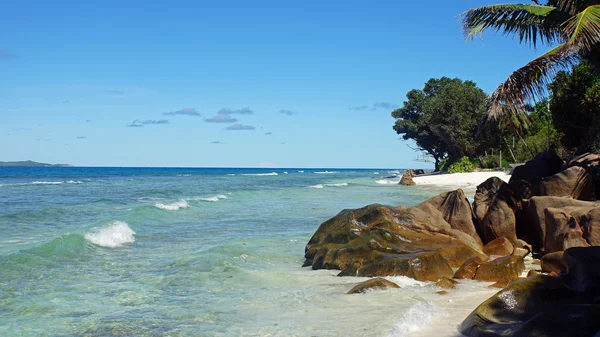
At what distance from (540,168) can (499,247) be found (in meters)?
5.14

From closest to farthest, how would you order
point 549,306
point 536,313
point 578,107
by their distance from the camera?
1. point 536,313
2. point 549,306
3. point 578,107

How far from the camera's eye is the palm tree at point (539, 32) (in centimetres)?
1208

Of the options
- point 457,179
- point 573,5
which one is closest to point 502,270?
point 573,5

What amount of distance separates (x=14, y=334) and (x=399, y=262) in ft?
20.7

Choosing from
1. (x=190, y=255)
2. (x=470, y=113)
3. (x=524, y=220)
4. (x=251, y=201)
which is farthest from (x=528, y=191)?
(x=470, y=113)

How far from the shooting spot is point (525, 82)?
14.2 metres

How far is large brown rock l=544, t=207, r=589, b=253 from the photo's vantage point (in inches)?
423

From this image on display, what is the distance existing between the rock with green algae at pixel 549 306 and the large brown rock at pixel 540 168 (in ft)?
31.1

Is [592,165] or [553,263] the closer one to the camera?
[553,263]

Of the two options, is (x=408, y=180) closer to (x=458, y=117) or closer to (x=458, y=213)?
(x=458, y=117)

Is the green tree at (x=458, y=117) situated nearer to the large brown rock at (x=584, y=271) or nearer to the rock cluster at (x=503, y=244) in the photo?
the rock cluster at (x=503, y=244)

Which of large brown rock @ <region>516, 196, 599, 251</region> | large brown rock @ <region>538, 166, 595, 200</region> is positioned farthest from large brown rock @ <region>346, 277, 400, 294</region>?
large brown rock @ <region>538, 166, 595, 200</region>

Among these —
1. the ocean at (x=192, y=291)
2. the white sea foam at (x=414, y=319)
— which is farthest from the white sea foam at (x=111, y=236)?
the white sea foam at (x=414, y=319)

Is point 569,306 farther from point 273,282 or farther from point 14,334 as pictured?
point 14,334
